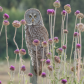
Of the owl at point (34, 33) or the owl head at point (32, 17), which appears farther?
the owl head at point (32, 17)

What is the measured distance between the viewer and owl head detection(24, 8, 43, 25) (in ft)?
6.30

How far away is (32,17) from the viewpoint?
1.99 m

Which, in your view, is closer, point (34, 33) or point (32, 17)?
point (34, 33)

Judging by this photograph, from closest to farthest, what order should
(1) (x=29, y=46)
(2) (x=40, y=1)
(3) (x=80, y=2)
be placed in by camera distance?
(1) (x=29, y=46) → (3) (x=80, y=2) → (2) (x=40, y=1)

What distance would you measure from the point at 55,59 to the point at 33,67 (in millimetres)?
369

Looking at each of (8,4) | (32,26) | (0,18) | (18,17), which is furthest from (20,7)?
(32,26)

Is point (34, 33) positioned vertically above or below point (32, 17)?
below

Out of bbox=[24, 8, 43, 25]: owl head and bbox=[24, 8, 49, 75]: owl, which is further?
bbox=[24, 8, 43, 25]: owl head

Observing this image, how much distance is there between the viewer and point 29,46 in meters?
1.80

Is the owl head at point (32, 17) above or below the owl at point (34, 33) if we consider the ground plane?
above

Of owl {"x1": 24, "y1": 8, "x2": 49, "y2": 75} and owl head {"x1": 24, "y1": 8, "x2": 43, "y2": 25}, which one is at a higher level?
owl head {"x1": 24, "y1": 8, "x2": 43, "y2": 25}

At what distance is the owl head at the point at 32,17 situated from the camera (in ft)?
6.30

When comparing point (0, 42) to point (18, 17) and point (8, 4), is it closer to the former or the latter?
point (18, 17)

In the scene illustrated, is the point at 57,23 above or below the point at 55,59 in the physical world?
above
